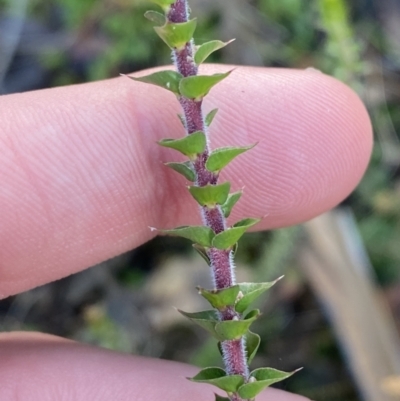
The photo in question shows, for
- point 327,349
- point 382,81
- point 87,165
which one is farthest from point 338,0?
point 327,349

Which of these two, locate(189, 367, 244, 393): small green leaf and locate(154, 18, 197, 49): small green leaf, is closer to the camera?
locate(154, 18, 197, 49): small green leaf

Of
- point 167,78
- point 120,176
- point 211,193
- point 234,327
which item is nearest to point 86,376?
point 120,176

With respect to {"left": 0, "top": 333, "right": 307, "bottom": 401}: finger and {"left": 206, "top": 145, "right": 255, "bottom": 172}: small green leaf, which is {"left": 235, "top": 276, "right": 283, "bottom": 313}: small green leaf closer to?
{"left": 206, "top": 145, "right": 255, "bottom": 172}: small green leaf

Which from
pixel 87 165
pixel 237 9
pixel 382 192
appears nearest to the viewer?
pixel 87 165

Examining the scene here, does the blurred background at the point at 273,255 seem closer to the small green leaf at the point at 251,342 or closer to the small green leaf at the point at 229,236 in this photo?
the small green leaf at the point at 251,342

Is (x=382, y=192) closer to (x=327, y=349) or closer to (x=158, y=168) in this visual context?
(x=327, y=349)

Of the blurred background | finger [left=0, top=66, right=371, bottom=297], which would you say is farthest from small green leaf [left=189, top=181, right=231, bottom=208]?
the blurred background

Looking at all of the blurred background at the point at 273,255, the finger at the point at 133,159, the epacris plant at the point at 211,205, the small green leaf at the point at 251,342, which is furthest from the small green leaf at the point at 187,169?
the blurred background at the point at 273,255
